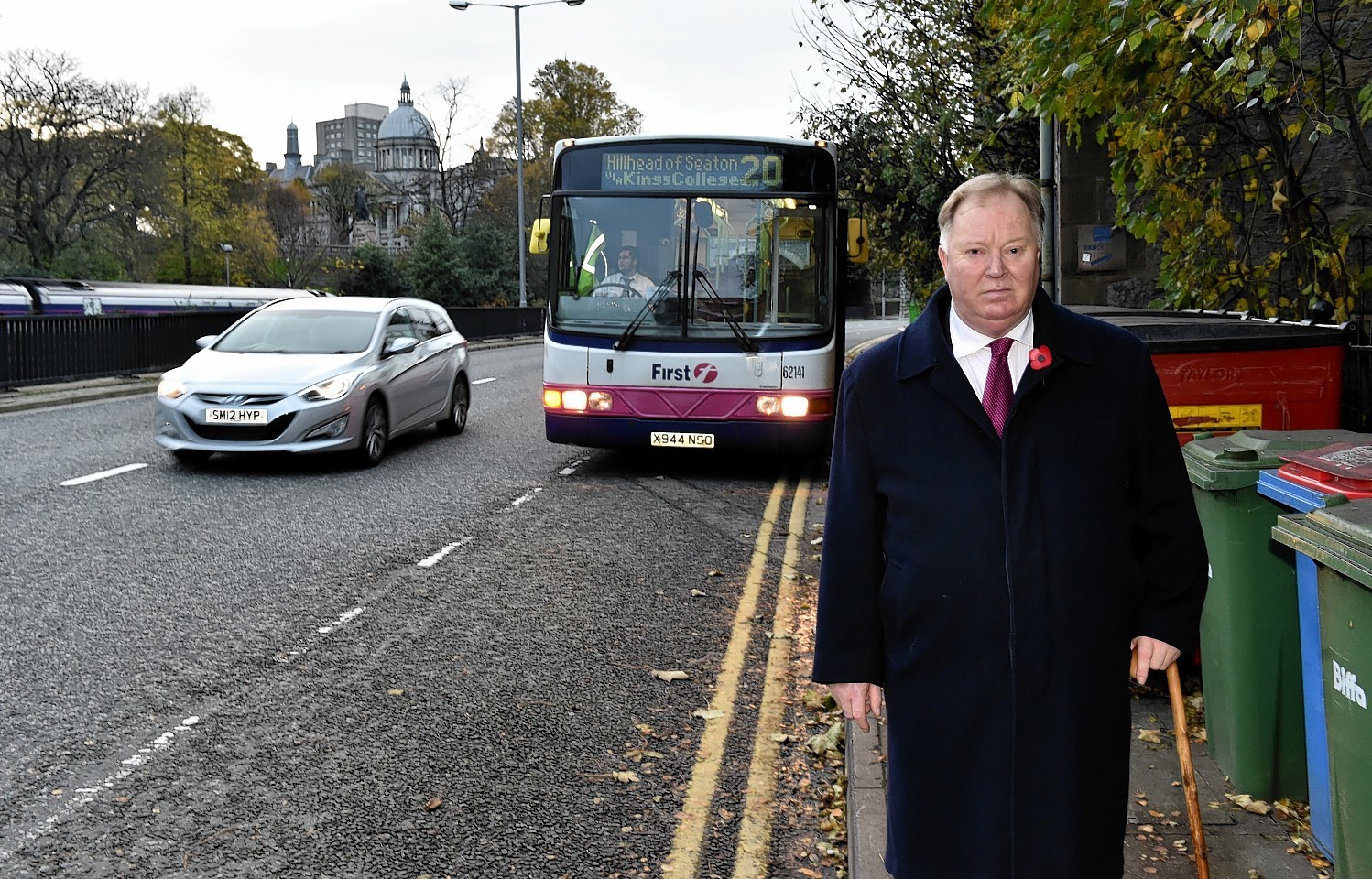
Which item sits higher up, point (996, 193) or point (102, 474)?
point (996, 193)

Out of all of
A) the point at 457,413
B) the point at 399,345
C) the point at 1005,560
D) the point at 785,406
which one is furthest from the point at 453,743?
the point at 457,413

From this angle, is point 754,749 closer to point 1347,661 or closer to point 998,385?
point 1347,661

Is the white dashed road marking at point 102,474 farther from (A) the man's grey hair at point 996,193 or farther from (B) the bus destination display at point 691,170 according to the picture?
(A) the man's grey hair at point 996,193

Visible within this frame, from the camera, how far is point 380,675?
5582 mm

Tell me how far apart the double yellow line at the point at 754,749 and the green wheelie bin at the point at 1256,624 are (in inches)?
59.1

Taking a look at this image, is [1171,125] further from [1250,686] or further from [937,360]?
[937,360]

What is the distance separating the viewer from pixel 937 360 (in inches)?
101

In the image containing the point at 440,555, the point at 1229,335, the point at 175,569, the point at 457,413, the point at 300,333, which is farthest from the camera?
the point at 457,413

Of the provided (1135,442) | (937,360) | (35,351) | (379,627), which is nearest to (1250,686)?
(1135,442)

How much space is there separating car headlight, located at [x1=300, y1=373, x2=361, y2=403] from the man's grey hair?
921cm

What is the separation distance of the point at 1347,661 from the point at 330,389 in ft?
31.4

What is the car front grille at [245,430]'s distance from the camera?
35.9ft

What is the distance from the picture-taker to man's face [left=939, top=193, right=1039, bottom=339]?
8.35 ft

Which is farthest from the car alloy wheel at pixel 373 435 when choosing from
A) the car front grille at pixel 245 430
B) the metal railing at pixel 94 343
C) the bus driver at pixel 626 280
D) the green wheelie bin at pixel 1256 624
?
the metal railing at pixel 94 343
